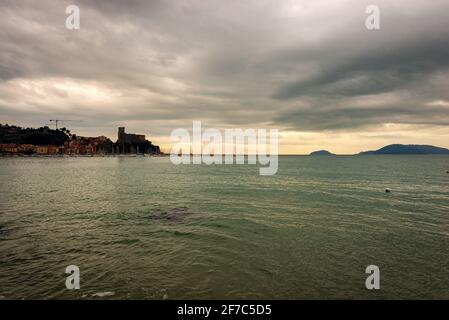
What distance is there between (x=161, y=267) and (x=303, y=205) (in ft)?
91.8

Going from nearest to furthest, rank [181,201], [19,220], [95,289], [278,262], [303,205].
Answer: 1. [95,289]
2. [278,262]
3. [19,220]
4. [303,205]
5. [181,201]

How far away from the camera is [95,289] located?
1489cm

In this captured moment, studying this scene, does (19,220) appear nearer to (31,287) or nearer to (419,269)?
(31,287)

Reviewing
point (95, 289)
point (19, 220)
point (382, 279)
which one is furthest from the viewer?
point (19, 220)

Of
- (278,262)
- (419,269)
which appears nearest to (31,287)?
(278,262)

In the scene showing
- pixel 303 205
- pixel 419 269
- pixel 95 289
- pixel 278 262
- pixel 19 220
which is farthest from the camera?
pixel 303 205

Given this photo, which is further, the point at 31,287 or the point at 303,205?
the point at 303,205

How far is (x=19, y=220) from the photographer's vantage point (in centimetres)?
3036

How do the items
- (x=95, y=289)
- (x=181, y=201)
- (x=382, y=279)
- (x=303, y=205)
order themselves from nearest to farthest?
(x=95, y=289), (x=382, y=279), (x=303, y=205), (x=181, y=201)
